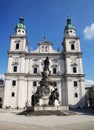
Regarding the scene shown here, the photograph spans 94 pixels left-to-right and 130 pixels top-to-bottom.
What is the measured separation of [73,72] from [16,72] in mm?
15683

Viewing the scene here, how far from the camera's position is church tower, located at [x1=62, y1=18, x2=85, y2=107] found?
42984 mm

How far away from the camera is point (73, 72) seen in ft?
150

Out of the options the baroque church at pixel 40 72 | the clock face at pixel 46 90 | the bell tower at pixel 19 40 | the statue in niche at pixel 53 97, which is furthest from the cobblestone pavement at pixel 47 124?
the bell tower at pixel 19 40

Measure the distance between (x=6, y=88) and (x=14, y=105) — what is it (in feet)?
16.4

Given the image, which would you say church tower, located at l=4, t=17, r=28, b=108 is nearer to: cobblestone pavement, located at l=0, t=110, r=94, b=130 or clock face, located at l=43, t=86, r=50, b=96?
clock face, located at l=43, t=86, r=50, b=96

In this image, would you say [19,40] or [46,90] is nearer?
[46,90]

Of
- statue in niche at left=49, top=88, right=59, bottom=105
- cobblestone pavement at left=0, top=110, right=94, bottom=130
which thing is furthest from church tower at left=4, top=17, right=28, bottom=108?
cobblestone pavement at left=0, top=110, right=94, bottom=130

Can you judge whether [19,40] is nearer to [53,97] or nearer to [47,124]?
[53,97]

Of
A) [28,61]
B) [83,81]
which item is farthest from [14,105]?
[83,81]

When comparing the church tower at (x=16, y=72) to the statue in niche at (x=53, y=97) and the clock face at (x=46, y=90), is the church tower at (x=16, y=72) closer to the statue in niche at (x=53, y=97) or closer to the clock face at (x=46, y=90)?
the clock face at (x=46, y=90)

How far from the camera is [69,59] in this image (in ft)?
154

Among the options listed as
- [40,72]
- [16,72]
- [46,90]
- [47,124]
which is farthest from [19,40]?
[47,124]

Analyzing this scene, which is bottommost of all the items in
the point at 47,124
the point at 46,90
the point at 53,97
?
the point at 47,124

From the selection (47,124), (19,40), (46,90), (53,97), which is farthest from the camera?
(19,40)
